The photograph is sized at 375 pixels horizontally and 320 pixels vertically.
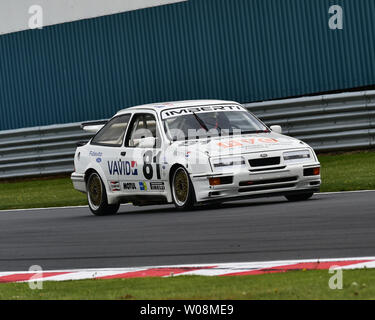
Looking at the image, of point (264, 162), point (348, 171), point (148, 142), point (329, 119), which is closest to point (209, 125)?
point (148, 142)

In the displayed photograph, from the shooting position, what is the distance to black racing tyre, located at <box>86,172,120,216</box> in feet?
51.5

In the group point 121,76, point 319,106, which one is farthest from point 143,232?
point 121,76

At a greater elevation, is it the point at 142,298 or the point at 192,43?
the point at 192,43

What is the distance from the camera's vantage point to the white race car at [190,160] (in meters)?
13.8

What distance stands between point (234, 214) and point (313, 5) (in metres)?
10.3

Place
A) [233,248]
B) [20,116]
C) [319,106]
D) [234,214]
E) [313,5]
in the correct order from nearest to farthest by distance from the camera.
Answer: [233,248], [234,214], [319,106], [313,5], [20,116]

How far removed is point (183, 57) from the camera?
2481 centimetres

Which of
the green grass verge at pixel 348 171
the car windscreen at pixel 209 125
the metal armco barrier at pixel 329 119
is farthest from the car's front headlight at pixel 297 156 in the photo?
the metal armco barrier at pixel 329 119

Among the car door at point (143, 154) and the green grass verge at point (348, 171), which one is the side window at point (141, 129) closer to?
the car door at point (143, 154)

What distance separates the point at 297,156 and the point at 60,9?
1386cm

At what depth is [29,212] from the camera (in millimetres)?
17500

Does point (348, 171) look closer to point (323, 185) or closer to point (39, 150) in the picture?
point (323, 185)

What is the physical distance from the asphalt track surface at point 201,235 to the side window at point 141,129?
1037mm
